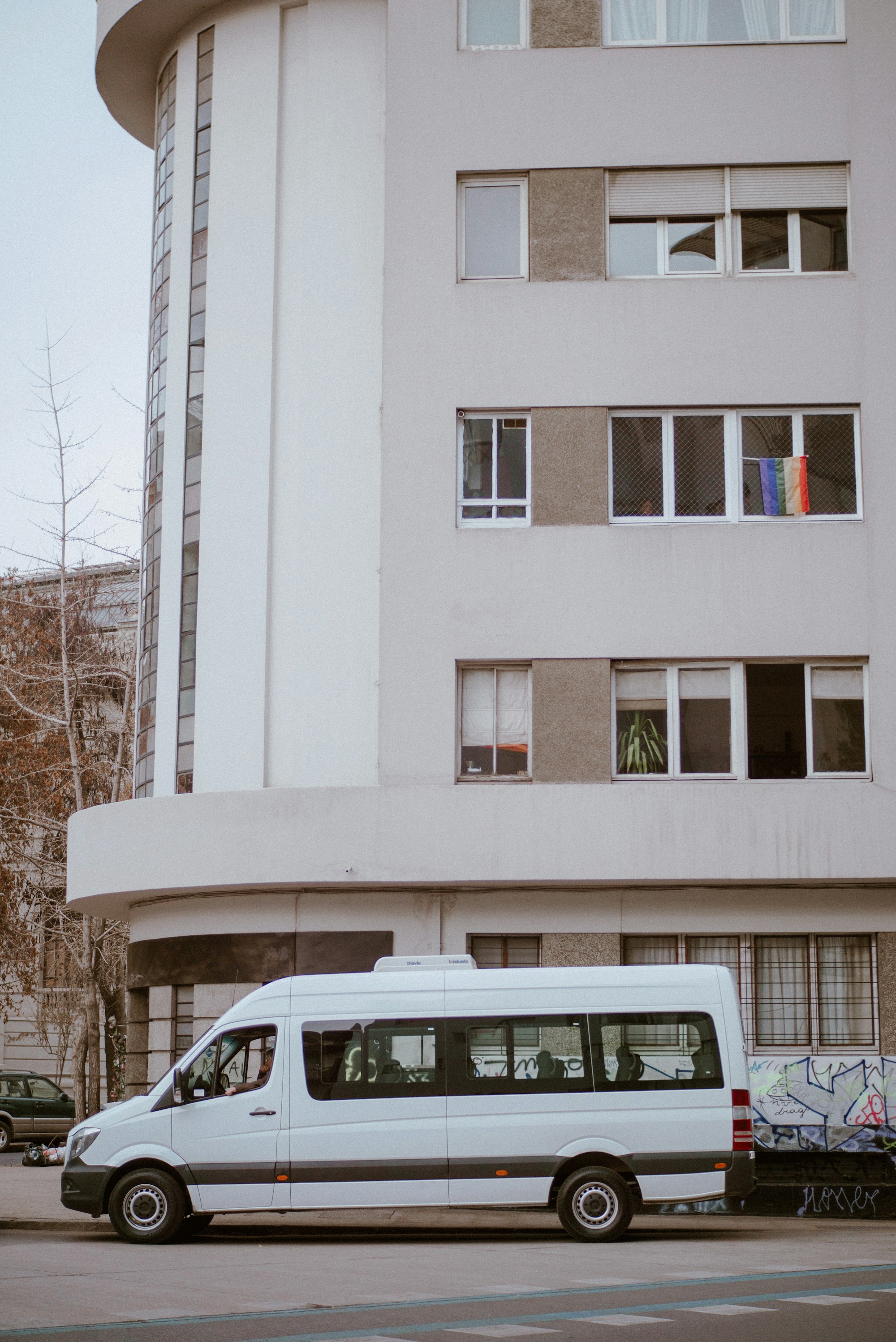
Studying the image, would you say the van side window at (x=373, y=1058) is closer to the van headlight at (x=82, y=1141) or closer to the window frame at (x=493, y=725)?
the van headlight at (x=82, y=1141)

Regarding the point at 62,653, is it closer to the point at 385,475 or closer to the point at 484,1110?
the point at 385,475

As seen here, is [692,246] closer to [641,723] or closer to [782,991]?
[641,723]

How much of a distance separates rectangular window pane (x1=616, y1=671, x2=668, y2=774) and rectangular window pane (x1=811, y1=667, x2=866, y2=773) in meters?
1.79

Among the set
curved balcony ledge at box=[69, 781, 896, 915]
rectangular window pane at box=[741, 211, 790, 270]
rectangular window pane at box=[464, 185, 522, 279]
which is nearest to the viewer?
curved balcony ledge at box=[69, 781, 896, 915]

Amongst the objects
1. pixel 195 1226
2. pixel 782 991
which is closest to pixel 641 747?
pixel 782 991

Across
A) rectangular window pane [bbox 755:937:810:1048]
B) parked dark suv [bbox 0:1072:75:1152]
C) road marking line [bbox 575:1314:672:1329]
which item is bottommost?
parked dark suv [bbox 0:1072:75:1152]

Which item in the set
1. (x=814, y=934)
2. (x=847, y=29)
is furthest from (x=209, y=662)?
(x=847, y=29)

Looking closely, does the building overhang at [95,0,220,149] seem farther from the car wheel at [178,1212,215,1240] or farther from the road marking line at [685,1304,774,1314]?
the road marking line at [685,1304,774,1314]

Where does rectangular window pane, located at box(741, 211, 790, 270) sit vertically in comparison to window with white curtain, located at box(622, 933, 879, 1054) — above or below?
above

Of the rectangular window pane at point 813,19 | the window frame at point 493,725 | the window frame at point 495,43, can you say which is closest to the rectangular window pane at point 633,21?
the window frame at point 495,43

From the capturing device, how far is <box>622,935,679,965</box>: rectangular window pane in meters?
20.2

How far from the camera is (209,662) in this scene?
21.9 meters

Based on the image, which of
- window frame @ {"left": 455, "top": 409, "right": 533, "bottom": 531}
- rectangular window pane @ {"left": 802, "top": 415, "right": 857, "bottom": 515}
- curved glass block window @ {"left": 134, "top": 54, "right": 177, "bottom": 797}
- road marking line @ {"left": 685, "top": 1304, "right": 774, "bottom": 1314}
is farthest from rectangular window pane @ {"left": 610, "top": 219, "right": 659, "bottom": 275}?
road marking line @ {"left": 685, "top": 1304, "right": 774, "bottom": 1314}

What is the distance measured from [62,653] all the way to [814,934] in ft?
54.6
